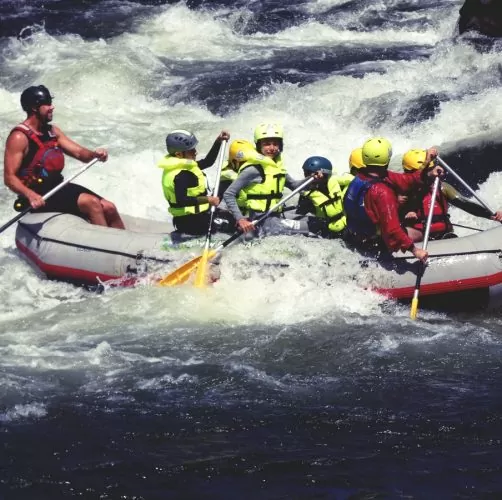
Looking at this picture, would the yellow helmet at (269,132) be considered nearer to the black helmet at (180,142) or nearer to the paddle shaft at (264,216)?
the paddle shaft at (264,216)

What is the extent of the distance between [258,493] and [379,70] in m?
11.0

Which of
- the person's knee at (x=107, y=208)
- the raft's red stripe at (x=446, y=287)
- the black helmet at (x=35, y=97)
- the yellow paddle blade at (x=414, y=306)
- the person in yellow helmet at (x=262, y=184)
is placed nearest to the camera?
the yellow paddle blade at (x=414, y=306)

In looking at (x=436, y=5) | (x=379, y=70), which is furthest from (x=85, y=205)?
(x=436, y=5)

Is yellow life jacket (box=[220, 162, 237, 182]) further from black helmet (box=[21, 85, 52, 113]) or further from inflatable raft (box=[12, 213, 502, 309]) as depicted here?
black helmet (box=[21, 85, 52, 113])

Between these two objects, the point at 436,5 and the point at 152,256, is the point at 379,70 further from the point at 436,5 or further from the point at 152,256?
the point at 152,256

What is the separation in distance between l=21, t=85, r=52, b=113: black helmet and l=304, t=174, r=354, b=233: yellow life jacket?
2475mm

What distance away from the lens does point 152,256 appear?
340 inches

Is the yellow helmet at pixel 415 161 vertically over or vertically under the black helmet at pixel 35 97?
under

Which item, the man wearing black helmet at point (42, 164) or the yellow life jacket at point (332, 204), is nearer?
the man wearing black helmet at point (42, 164)

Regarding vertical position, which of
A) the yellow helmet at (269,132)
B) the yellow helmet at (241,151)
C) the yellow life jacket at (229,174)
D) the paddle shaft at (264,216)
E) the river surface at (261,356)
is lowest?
the river surface at (261,356)

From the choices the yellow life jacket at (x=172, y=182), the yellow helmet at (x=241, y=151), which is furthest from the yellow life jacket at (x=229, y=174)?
the yellow life jacket at (x=172, y=182)

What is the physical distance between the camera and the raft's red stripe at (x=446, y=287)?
321 inches

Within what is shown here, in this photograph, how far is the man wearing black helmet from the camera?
8.70 m

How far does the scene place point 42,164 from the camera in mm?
8898
